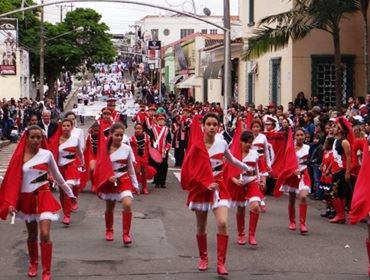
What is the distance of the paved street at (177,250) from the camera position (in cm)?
980

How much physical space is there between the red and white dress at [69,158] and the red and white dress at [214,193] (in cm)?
408

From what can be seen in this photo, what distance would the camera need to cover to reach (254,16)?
3531cm

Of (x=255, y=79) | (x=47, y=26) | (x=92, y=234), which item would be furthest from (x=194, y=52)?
(x=92, y=234)

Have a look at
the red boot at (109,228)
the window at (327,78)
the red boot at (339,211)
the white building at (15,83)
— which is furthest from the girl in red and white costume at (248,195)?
the white building at (15,83)

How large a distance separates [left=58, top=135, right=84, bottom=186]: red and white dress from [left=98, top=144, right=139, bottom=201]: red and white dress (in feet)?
6.32

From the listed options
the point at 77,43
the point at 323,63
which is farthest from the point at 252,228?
the point at 77,43

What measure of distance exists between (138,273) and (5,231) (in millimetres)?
3870

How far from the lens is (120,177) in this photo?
38.7 feet

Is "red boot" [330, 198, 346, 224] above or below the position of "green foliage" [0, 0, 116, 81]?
below

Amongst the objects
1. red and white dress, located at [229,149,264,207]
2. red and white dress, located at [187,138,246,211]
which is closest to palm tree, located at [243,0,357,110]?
red and white dress, located at [229,149,264,207]

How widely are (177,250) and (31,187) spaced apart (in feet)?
8.59

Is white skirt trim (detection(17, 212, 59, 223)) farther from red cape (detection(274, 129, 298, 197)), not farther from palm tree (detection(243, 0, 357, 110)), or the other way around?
palm tree (detection(243, 0, 357, 110))

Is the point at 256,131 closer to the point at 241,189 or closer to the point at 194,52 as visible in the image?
the point at 241,189

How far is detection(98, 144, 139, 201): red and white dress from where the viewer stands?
11.8 meters
